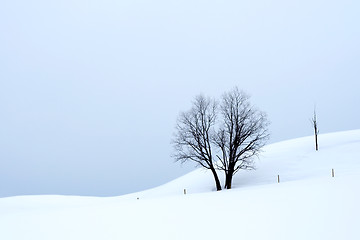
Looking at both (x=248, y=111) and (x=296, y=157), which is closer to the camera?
(x=248, y=111)

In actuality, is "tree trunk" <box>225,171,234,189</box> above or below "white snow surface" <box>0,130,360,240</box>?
above

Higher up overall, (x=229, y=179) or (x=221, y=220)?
(x=229, y=179)

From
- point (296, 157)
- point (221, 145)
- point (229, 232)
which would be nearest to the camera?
point (229, 232)

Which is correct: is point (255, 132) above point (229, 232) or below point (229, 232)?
above

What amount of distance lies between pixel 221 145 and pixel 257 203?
62.7 feet

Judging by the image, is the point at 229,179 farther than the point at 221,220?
Yes

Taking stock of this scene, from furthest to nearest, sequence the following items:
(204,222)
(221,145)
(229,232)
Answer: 1. (221,145)
2. (204,222)
3. (229,232)

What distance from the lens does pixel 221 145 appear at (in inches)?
1391

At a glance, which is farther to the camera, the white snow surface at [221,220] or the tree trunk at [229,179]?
the tree trunk at [229,179]

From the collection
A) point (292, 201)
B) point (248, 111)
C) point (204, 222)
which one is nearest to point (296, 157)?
point (248, 111)

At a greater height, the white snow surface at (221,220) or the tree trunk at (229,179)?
the tree trunk at (229,179)

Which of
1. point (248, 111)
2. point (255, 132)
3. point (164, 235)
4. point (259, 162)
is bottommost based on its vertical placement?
point (164, 235)

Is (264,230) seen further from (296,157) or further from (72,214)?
(296,157)

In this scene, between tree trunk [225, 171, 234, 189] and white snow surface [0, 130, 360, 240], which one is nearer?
white snow surface [0, 130, 360, 240]
